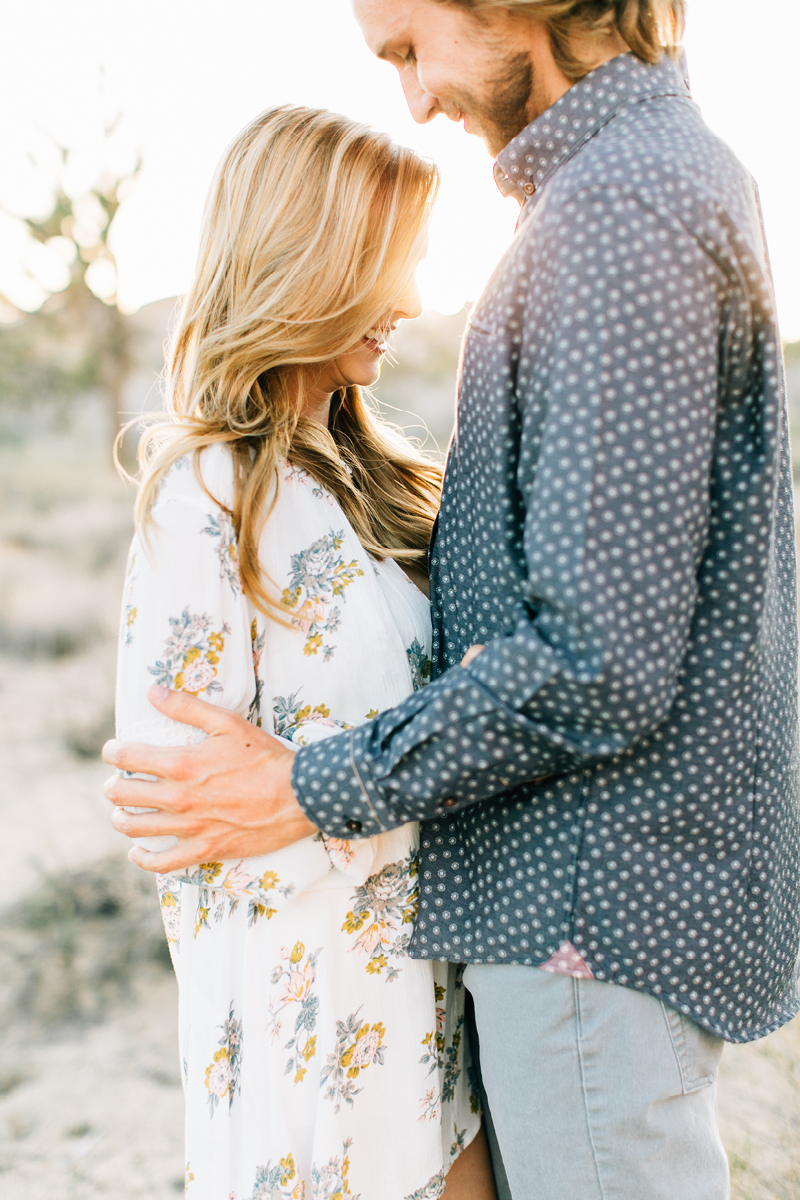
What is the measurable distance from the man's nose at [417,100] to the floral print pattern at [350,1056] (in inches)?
52.4

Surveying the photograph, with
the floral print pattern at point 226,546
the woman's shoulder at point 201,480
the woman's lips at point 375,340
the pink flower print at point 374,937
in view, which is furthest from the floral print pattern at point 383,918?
the woman's lips at point 375,340

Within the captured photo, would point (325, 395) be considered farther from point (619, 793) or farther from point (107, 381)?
point (107, 381)

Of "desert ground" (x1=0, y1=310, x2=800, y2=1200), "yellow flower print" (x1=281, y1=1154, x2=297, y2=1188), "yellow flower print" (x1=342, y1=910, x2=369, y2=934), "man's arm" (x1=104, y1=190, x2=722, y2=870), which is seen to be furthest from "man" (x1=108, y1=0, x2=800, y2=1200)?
"desert ground" (x1=0, y1=310, x2=800, y2=1200)

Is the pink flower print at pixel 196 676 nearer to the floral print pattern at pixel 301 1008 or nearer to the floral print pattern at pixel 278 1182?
the floral print pattern at pixel 301 1008

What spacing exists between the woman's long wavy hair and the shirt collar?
1.36ft

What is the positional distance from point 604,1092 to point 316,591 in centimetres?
79

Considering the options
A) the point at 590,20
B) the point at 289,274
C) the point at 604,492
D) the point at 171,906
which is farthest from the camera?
the point at 171,906

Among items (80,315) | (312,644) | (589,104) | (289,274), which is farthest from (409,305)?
(80,315)

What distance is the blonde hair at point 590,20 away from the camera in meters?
1.02

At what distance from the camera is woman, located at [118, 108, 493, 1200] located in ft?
4.05

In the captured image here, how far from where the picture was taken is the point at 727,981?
109cm

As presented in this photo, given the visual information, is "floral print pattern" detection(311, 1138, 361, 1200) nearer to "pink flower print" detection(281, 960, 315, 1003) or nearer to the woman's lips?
"pink flower print" detection(281, 960, 315, 1003)

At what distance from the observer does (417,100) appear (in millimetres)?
1214

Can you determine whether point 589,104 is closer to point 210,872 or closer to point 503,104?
point 503,104
